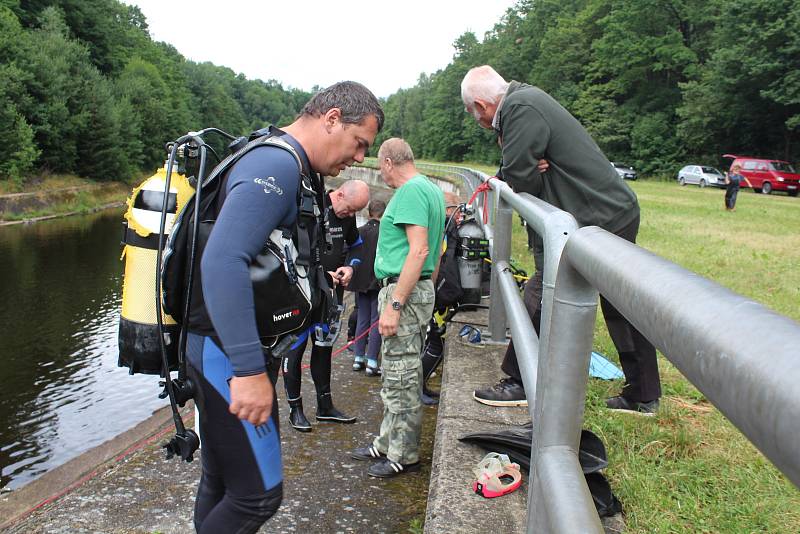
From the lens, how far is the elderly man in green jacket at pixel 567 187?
345 centimetres

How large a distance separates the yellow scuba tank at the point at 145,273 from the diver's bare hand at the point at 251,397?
15.0 inches

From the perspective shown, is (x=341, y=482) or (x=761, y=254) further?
(x=761, y=254)

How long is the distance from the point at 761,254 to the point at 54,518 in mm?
9720

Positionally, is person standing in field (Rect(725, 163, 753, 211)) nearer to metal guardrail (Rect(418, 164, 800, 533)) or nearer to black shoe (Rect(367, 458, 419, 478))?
black shoe (Rect(367, 458, 419, 478))

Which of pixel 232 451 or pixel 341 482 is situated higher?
pixel 232 451

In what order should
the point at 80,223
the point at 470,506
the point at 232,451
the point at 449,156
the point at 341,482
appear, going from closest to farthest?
the point at 232,451, the point at 470,506, the point at 341,482, the point at 80,223, the point at 449,156

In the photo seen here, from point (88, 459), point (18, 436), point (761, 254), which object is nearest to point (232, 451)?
point (88, 459)

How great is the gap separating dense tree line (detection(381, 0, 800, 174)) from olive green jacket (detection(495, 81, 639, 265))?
3453 centimetres

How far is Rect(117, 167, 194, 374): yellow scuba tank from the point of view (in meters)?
2.24

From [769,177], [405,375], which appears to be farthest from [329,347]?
[769,177]

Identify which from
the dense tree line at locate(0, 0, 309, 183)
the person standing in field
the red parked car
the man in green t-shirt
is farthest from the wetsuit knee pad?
the dense tree line at locate(0, 0, 309, 183)

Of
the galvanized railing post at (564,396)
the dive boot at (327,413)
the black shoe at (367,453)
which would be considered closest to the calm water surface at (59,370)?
the dive boot at (327,413)

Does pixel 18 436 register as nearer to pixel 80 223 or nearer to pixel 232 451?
pixel 232 451

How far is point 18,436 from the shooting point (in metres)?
6.58
